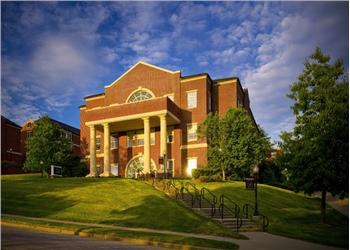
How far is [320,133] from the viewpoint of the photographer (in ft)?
59.6

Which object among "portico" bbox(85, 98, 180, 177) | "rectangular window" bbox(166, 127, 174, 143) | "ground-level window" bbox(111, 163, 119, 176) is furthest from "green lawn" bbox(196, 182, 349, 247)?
"ground-level window" bbox(111, 163, 119, 176)

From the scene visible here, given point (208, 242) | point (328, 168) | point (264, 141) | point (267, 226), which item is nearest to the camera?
point (208, 242)

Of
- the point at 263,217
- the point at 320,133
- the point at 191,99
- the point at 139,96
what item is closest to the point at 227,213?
the point at 263,217

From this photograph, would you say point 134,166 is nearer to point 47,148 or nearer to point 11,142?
point 47,148

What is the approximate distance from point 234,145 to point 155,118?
392 inches

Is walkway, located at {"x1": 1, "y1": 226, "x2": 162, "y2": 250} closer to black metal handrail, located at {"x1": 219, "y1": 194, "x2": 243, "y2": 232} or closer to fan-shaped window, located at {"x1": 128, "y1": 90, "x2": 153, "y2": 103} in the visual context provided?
black metal handrail, located at {"x1": 219, "y1": 194, "x2": 243, "y2": 232}

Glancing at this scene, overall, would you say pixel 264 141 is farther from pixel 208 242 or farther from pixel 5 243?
pixel 5 243

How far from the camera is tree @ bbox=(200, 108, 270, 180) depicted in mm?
A: 30297

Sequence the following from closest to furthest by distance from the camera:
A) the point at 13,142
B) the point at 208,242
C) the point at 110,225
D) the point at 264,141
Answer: the point at 208,242
the point at 110,225
the point at 264,141
the point at 13,142

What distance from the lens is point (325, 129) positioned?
58.9 feet

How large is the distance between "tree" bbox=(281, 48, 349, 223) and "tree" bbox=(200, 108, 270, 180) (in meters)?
10.5

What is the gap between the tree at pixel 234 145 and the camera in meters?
30.3

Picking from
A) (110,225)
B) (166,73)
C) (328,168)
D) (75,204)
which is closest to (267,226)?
(328,168)

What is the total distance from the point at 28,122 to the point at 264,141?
1806 inches
